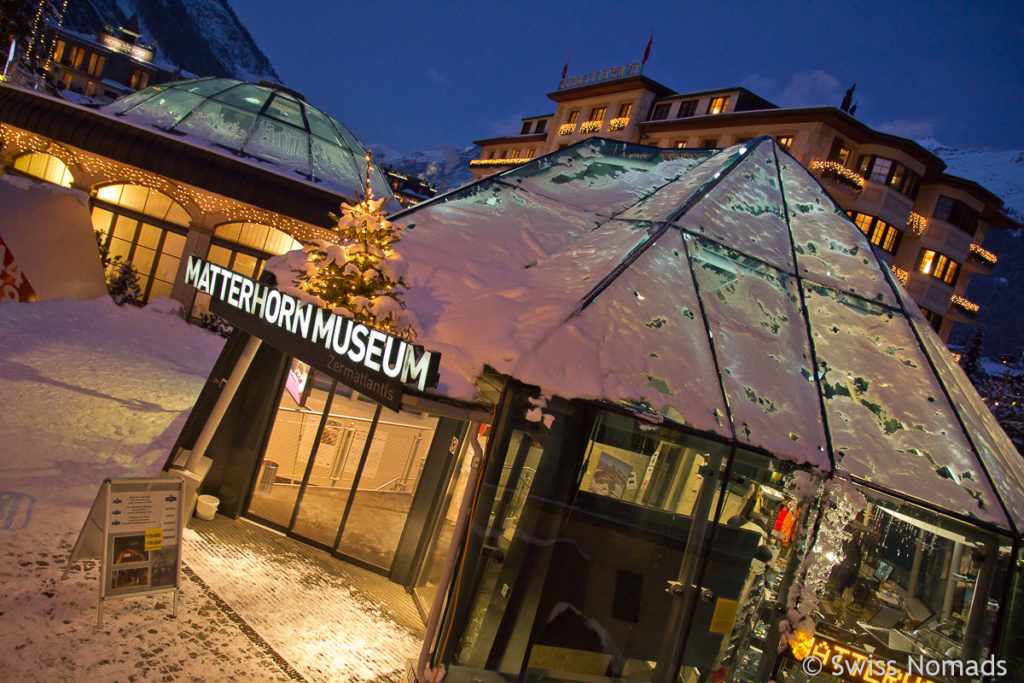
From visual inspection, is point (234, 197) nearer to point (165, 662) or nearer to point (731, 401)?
point (165, 662)

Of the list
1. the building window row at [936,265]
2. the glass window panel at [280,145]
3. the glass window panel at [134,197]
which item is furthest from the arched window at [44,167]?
the building window row at [936,265]

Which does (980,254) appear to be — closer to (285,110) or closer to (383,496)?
(285,110)

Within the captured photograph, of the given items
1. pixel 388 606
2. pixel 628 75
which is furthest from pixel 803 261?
pixel 628 75

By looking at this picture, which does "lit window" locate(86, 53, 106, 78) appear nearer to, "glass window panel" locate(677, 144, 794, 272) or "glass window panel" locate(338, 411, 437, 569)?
"glass window panel" locate(338, 411, 437, 569)

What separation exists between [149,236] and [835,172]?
99.0 feet

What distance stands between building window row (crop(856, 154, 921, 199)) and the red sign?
3554 cm

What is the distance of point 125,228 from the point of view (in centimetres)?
2061

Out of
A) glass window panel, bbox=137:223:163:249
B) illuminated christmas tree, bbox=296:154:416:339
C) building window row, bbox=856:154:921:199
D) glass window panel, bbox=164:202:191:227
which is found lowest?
glass window panel, bbox=137:223:163:249

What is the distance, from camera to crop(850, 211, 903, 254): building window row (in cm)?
3120

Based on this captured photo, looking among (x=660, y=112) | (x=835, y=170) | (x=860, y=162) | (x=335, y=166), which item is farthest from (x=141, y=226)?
(x=860, y=162)

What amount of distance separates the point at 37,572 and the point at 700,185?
9795 mm

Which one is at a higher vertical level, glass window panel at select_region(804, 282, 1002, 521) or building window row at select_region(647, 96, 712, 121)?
building window row at select_region(647, 96, 712, 121)

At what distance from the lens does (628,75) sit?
3972 cm

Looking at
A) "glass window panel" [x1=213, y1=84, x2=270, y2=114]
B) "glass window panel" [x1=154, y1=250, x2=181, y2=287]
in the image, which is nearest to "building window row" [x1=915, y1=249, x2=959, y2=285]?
"glass window panel" [x1=213, y1=84, x2=270, y2=114]
